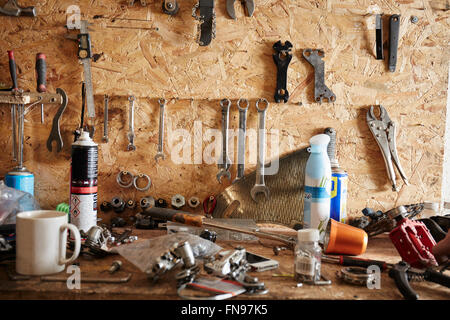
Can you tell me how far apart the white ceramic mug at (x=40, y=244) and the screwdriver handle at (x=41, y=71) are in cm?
72

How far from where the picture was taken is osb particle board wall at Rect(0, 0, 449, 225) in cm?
145

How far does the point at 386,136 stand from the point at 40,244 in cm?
124

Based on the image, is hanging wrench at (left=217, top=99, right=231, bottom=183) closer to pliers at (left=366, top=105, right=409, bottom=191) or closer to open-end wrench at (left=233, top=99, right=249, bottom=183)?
open-end wrench at (left=233, top=99, right=249, bottom=183)

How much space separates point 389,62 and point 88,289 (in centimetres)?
132

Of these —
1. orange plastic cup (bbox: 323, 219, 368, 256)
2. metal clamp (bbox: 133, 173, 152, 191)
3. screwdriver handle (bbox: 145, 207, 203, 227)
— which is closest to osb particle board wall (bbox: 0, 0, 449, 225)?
metal clamp (bbox: 133, 173, 152, 191)

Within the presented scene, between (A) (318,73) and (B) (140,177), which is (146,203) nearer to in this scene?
(B) (140,177)

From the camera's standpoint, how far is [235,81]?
1.47 meters

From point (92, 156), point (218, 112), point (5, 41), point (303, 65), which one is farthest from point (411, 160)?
point (5, 41)

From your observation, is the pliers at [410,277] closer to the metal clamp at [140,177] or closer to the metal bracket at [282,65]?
the metal bracket at [282,65]

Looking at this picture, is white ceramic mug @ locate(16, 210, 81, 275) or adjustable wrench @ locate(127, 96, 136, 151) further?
adjustable wrench @ locate(127, 96, 136, 151)


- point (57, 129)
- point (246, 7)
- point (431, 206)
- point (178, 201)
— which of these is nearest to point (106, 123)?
point (57, 129)

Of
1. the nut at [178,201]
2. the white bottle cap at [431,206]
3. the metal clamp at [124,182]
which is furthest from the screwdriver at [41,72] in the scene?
the white bottle cap at [431,206]

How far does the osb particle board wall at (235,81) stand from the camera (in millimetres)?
1448

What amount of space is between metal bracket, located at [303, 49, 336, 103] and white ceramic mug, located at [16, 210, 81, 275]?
1018mm
